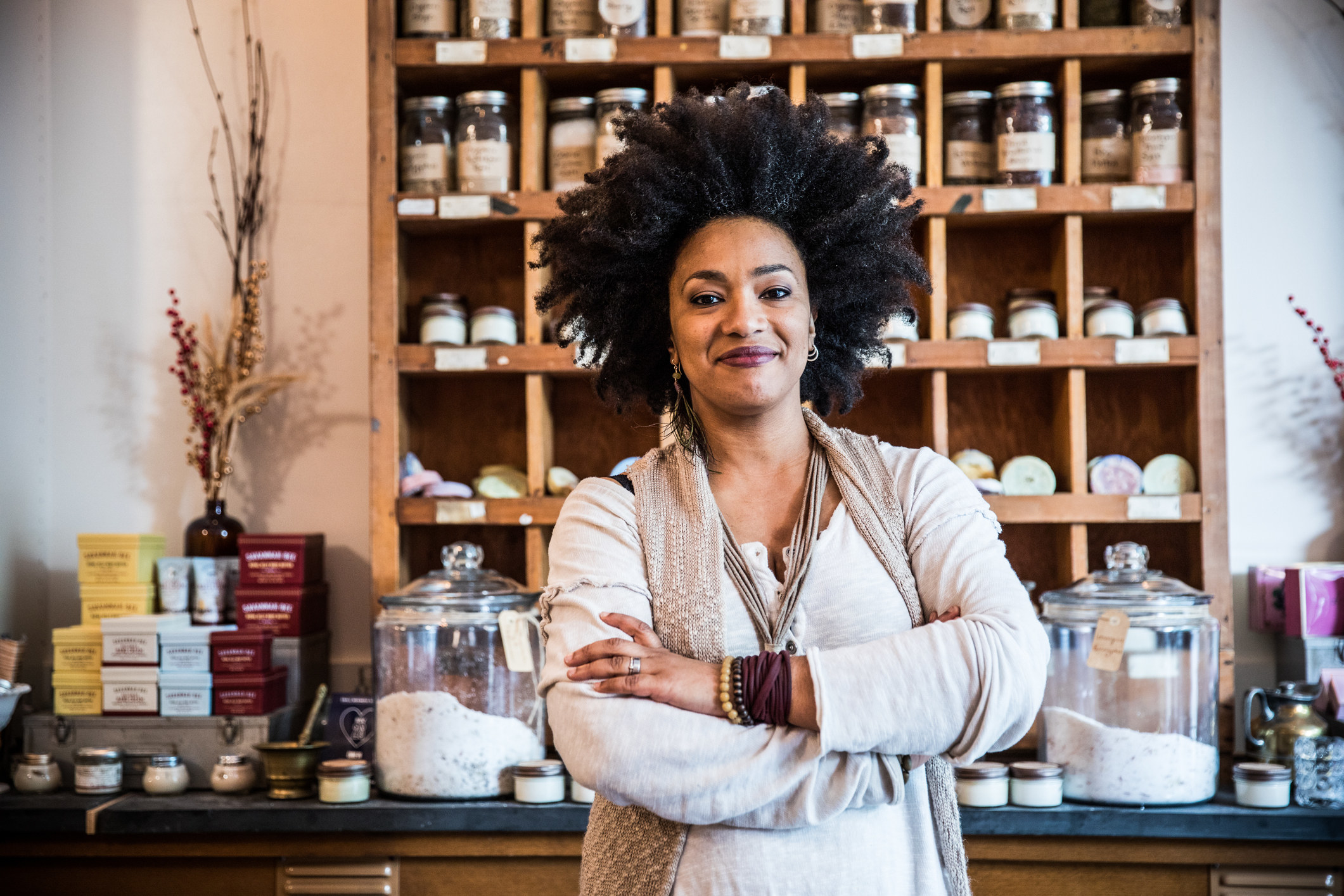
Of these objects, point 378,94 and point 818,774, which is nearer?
point 818,774

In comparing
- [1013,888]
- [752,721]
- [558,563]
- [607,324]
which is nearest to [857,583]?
[752,721]

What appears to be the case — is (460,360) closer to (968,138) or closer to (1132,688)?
(968,138)

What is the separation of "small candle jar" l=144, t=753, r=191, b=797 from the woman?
1.26 metres

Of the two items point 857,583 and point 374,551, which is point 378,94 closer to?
point 374,551

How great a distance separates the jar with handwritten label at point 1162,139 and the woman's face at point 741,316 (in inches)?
50.9

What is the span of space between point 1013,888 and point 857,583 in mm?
1078

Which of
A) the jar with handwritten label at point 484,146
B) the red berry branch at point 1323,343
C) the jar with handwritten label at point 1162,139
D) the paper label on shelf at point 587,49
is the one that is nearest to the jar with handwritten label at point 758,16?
the paper label on shelf at point 587,49

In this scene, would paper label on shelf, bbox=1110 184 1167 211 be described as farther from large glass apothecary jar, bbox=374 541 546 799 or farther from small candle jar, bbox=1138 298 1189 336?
large glass apothecary jar, bbox=374 541 546 799

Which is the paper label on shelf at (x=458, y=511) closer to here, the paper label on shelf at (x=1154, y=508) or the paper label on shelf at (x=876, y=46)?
the paper label on shelf at (x=876, y=46)

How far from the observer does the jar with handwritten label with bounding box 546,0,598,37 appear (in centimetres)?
232

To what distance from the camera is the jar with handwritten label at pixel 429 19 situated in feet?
7.61

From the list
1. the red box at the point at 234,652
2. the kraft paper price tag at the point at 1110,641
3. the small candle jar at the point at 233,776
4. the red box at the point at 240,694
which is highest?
the kraft paper price tag at the point at 1110,641

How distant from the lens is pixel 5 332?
2562mm

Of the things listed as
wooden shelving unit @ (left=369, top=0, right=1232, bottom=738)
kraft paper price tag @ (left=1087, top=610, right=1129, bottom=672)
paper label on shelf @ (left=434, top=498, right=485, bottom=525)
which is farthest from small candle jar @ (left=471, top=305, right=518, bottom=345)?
kraft paper price tag @ (left=1087, top=610, right=1129, bottom=672)
